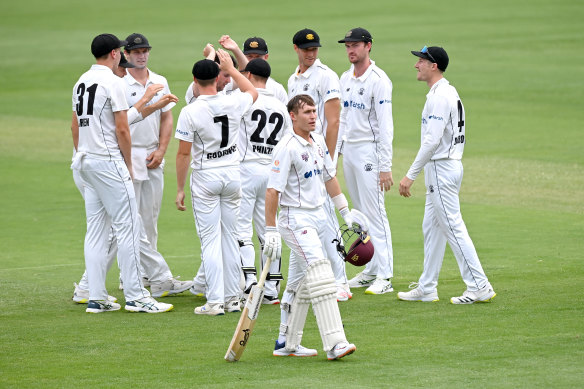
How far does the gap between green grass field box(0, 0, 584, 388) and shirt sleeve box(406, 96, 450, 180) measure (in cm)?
143

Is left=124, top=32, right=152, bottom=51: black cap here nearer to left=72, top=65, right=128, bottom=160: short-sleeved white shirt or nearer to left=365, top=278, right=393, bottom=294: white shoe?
left=72, top=65, right=128, bottom=160: short-sleeved white shirt

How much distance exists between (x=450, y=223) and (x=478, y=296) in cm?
76

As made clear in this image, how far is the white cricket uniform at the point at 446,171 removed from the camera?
908cm

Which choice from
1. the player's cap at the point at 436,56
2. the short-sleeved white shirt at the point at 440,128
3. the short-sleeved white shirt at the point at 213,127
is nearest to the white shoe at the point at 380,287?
→ the short-sleeved white shirt at the point at 440,128

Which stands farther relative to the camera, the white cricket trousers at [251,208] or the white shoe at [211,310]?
the white cricket trousers at [251,208]

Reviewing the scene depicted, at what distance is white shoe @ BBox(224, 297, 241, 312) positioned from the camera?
9273 mm

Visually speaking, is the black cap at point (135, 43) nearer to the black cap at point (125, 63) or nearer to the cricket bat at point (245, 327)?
the black cap at point (125, 63)

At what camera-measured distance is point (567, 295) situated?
359 inches

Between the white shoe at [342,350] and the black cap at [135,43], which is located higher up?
the black cap at [135,43]

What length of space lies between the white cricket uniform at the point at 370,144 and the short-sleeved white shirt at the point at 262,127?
35.0 inches

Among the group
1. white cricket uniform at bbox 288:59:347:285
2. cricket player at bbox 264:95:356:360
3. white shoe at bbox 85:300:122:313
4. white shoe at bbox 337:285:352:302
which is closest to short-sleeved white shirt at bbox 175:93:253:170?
white cricket uniform at bbox 288:59:347:285

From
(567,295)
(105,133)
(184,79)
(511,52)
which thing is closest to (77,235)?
(105,133)

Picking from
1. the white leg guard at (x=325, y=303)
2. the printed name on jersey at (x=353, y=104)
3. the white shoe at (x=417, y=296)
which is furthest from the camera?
the printed name on jersey at (x=353, y=104)

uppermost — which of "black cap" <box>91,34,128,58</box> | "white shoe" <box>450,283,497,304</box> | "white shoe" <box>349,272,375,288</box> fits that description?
"black cap" <box>91,34,128,58</box>
